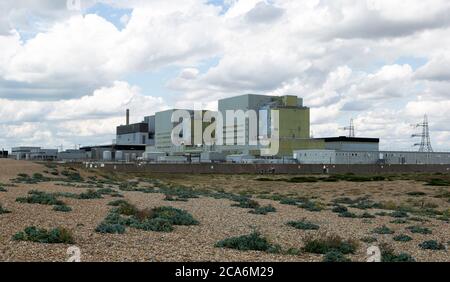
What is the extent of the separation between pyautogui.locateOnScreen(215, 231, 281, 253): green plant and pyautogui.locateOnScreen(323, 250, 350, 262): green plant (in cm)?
130

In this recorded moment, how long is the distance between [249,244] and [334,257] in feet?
7.28

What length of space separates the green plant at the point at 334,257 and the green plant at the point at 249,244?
4.27 ft

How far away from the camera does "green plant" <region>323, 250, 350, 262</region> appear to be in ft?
40.9

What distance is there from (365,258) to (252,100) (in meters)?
135

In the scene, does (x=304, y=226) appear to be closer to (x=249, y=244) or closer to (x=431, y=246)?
(x=431, y=246)

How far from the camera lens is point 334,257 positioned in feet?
41.5

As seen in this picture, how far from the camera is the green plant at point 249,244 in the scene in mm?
13453

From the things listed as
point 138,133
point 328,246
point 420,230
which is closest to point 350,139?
point 138,133

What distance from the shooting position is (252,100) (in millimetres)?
147750

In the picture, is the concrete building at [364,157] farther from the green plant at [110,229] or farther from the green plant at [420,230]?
the green plant at [110,229]

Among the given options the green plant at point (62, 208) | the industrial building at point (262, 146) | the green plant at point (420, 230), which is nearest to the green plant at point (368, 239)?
the green plant at point (420, 230)
